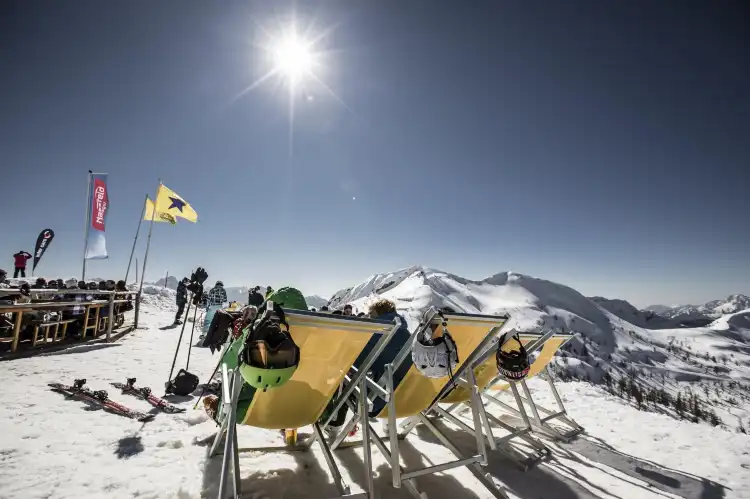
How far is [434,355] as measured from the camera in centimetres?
274

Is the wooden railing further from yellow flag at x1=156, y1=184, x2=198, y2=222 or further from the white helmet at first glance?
the white helmet

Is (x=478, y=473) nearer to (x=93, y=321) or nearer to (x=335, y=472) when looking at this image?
(x=335, y=472)

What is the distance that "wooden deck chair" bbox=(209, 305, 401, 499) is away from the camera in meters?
2.70

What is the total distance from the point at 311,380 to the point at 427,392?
4.75ft

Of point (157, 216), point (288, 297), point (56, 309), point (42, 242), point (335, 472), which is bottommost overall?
point (335, 472)

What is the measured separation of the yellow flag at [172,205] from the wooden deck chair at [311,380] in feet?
47.7

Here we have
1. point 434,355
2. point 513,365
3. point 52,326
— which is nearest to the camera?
point 434,355

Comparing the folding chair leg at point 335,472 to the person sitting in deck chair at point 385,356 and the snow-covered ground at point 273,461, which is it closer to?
the snow-covered ground at point 273,461

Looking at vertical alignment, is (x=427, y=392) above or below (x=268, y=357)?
below

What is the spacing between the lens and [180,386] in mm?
5973

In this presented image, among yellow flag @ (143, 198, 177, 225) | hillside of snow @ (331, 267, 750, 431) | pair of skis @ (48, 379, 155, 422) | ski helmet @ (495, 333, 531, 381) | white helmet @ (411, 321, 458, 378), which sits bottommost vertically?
hillside of snow @ (331, 267, 750, 431)

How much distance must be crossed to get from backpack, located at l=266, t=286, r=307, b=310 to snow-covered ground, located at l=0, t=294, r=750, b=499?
1.76 meters

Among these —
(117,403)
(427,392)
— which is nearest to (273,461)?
(427,392)

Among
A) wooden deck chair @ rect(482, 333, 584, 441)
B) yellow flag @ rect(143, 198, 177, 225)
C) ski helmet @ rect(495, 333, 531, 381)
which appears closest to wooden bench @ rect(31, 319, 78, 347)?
yellow flag @ rect(143, 198, 177, 225)
